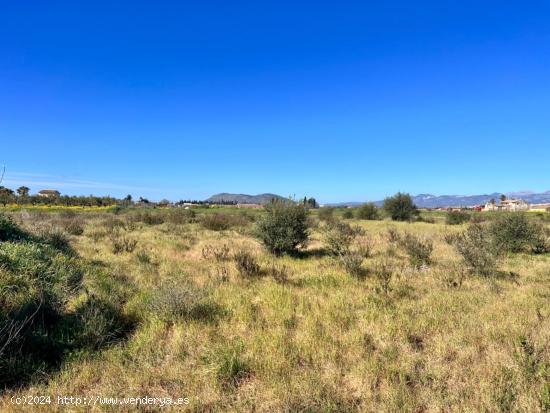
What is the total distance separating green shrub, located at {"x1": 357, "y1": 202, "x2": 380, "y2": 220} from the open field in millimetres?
36241

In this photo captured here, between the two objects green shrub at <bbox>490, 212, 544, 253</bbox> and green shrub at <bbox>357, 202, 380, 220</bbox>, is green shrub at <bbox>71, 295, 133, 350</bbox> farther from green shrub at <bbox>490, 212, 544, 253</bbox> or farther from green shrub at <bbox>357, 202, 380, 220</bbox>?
green shrub at <bbox>357, 202, 380, 220</bbox>

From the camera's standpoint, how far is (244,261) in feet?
31.7

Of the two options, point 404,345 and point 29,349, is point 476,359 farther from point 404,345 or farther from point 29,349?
point 29,349

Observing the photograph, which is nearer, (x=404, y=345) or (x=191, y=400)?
(x=191, y=400)

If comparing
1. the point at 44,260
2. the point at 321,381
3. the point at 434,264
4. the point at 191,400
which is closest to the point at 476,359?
A: the point at 321,381

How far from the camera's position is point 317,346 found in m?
4.70

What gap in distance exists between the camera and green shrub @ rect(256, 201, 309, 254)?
13102 millimetres

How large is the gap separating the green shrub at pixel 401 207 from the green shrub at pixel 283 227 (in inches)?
1210

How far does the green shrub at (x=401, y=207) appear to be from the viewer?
41281 millimetres

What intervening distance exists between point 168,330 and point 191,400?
2.09m

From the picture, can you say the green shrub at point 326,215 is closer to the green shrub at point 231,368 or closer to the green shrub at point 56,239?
the green shrub at point 56,239

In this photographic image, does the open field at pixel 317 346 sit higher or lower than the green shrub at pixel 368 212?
lower

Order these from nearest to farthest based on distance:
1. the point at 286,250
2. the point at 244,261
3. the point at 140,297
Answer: the point at 140,297, the point at 244,261, the point at 286,250

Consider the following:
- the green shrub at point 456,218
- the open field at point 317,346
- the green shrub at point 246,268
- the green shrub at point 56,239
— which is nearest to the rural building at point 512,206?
the green shrub at point 456,218
